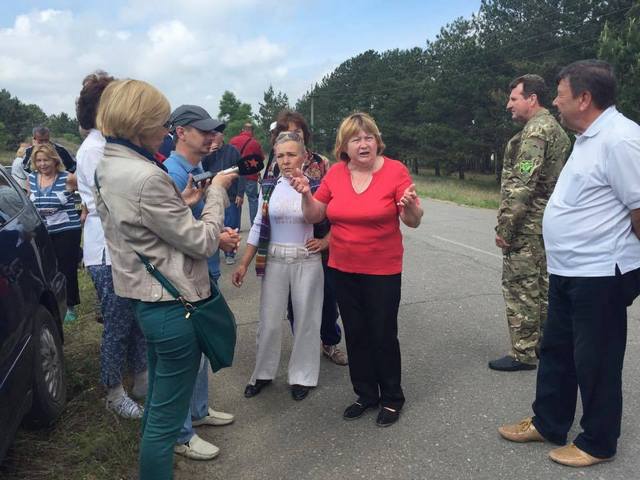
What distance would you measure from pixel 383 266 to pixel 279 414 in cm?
119

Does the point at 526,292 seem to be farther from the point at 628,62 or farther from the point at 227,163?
the point at 628,62

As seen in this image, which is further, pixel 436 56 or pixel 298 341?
pixel 436 56

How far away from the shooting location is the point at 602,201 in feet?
8.35

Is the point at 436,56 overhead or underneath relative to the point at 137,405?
overhead

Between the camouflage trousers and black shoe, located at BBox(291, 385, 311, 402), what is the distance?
1.61 metres

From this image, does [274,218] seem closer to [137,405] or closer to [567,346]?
[137,405]

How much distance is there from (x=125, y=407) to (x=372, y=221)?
Answer: 75.2 inches

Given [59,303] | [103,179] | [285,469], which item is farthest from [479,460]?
[59,303]

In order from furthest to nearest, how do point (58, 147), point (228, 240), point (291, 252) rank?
point (58, 147), point (291, 252), point (228, 240)

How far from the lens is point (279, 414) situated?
132 inches

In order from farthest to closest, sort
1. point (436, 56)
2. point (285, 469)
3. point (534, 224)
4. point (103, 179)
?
point (436, 56) < point (534, 224) < point (285, 469) < point (103, 179)

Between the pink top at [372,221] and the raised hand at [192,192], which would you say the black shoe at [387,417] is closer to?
the pink top at [372,221]

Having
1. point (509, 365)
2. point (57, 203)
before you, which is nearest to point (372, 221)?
point (509, 365)

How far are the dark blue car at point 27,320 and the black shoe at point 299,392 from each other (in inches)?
57.5
